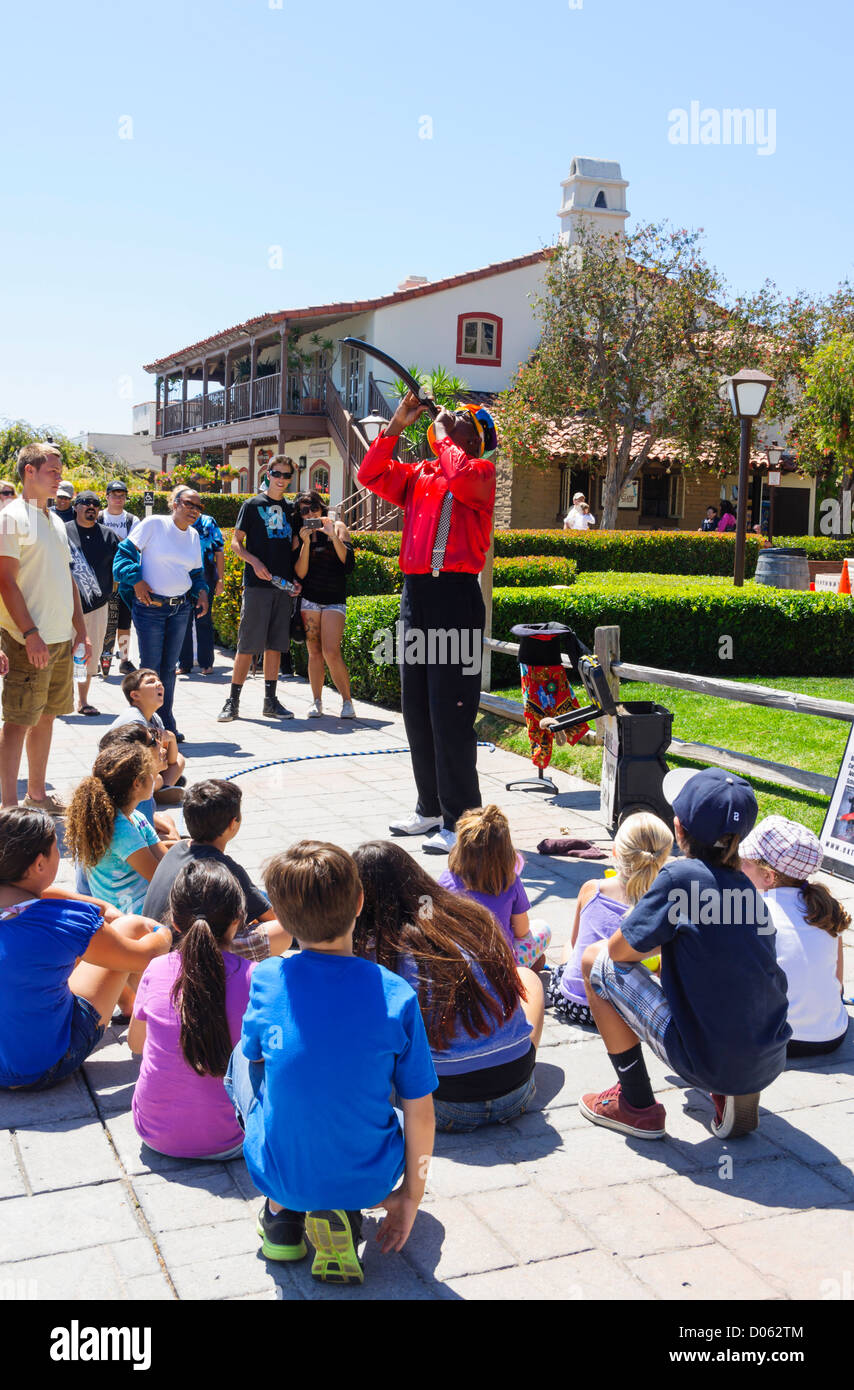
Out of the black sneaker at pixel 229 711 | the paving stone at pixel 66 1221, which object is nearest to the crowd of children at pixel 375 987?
the paving stone at pixel 66 1221

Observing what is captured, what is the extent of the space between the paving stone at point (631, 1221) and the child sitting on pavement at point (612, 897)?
0.93 m

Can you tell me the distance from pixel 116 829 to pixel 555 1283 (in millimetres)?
2190

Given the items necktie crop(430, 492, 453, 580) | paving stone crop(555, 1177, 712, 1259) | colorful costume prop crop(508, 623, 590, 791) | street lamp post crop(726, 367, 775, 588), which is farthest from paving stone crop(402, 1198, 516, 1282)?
street lamp post crop(726, 367, 775, 588)

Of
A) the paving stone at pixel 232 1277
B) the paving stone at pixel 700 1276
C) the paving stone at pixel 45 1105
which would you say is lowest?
the paving stone at pixel 45 1105

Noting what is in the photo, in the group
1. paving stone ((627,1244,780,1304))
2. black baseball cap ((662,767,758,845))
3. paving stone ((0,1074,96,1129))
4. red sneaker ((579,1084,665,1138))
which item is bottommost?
paving stone ((0,1074,96,1129))

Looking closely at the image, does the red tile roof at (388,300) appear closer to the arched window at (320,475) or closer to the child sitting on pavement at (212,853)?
the arched window at (320,475)

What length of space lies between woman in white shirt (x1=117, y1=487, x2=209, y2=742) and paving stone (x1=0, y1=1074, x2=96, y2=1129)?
4.70 m

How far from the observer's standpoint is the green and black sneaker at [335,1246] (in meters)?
2.54

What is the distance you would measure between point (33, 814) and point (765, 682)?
9.06 metres

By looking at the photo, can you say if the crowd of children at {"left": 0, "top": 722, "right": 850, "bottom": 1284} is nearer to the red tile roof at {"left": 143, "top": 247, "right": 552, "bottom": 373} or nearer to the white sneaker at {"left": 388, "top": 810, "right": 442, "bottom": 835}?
the white sneaker at {"left": 388, "top": 810, "right": 442, "bottom": 835}

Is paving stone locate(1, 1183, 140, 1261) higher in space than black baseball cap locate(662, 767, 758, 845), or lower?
lower

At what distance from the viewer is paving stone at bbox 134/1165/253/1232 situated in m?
2.84

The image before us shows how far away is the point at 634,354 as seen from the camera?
1069 inches

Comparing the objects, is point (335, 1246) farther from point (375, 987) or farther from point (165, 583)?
point (165, 583)
